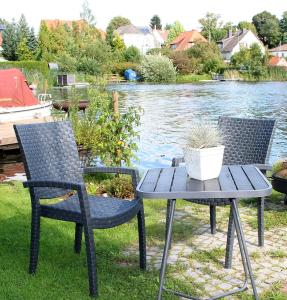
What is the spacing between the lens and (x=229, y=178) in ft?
9.86

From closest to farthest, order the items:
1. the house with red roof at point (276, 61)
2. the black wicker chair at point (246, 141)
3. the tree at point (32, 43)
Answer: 1. the black wicker chair at point (246, 141)
2. the tree at point (32, 43)
3. the house with red roof at point (276, 61)

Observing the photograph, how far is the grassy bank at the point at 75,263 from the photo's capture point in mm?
3229

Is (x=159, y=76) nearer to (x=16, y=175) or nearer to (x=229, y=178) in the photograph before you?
(x=16, y=175)

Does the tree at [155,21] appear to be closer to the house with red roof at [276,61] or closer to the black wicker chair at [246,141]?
the house with red roof at [276,61]

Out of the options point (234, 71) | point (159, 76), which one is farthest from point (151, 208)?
point (234, 71)

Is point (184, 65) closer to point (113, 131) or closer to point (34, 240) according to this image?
point (113, 131)

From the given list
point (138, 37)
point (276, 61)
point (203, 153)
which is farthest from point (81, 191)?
point (138, 37)

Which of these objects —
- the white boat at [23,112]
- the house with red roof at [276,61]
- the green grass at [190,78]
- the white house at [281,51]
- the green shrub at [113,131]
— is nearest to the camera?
the green shrub at [113,131]

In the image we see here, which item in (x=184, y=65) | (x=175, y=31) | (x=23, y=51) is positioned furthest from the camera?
(x=175, y=31)

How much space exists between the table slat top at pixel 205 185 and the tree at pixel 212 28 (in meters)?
87.4

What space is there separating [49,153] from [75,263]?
864mm

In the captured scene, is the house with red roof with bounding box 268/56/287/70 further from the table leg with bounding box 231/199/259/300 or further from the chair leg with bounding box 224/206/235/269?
the table leg with bounding box 231/199/259/300

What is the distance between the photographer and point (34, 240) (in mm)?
3453

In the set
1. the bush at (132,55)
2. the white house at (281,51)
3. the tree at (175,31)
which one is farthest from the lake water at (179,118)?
the tree at (175,31)
